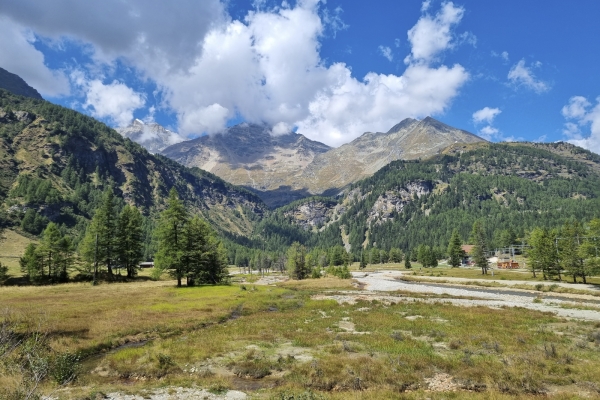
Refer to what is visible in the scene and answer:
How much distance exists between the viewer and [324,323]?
117 ft

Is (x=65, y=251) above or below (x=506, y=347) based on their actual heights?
above

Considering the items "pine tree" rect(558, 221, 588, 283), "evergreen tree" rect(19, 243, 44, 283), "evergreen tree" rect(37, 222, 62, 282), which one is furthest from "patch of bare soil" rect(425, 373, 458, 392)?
"evergreen tree" rect(19, 243, 44, 283)

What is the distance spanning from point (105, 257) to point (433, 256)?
15183 cm

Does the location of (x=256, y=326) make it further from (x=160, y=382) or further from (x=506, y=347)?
(x=506, y=347)

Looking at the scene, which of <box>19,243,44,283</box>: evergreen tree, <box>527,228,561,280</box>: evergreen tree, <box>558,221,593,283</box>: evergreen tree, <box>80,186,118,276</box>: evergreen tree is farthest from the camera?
<box>527,228,561,280</box>: evergreen tree

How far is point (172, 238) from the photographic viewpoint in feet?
230

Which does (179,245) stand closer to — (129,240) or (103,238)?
(129,240)

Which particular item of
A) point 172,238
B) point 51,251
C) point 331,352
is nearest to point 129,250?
point 51,251

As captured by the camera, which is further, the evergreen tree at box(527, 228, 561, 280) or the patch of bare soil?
the evergreen tree at box(527, 228, 561, 280)

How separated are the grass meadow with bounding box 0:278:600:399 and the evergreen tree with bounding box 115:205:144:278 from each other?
42.7 metres

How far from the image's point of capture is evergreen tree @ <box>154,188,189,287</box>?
225ft

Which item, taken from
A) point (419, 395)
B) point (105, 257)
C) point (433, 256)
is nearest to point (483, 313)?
point (419, 395)

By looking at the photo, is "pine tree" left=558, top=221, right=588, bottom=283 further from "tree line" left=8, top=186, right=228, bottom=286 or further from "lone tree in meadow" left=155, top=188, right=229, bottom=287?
"lone tree in meadow" left=155, top=188, right=229, bottom=287

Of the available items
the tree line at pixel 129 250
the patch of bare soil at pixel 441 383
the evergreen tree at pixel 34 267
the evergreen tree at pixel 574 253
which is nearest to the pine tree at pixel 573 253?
the evergreen tree at pixel 574 253
